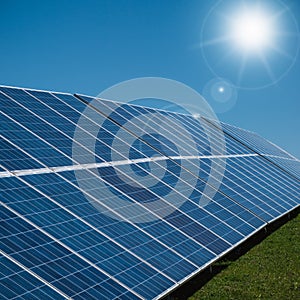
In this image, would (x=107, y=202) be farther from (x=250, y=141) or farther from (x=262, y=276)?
(x=250, y=141)

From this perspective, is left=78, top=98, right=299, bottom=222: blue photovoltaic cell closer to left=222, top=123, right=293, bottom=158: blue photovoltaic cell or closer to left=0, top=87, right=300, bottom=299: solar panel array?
left=0, top=87, right=300, bottom=299: solar panel array

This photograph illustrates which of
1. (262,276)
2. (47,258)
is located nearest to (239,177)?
(262,276)

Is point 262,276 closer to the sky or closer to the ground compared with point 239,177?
closer to the ground

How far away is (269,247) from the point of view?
19047mm

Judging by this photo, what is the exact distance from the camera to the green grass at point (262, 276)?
13.8m

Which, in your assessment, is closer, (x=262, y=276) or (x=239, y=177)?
(x=262, y=276)

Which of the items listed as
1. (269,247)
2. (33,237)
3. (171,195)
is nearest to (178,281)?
(33,237)

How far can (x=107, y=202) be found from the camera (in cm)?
1329

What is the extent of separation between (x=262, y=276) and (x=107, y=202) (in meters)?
5.81

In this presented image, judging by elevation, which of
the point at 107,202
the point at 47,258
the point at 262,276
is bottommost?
the point at 262,276

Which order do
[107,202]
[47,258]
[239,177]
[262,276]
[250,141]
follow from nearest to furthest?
[47,258] < [107,202] < [262,276] < [239,177] < [250,141]

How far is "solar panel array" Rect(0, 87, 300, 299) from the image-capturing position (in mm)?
9789

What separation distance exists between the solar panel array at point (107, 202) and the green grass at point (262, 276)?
1.09 meters

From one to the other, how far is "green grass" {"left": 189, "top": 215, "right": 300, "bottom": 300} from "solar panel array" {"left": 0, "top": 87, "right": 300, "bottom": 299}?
3.58ft
